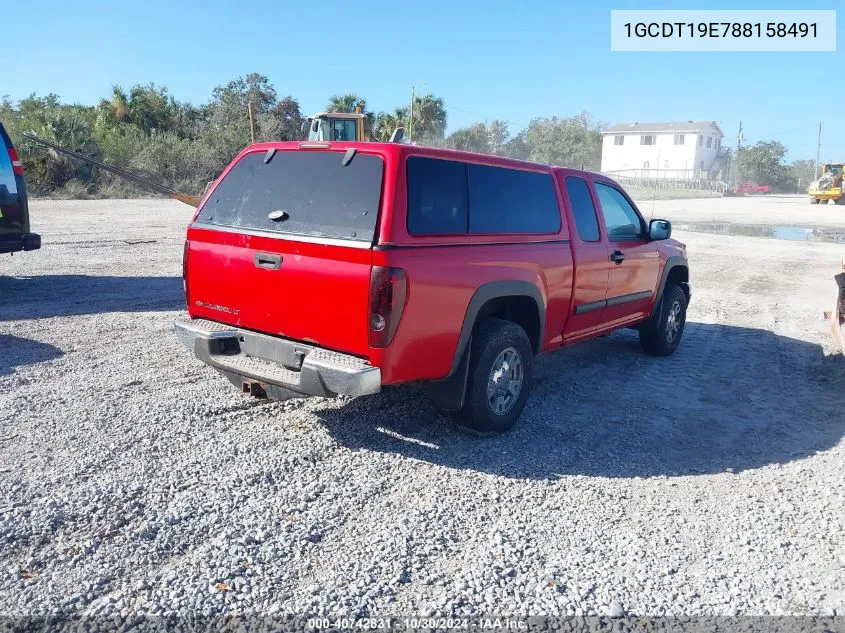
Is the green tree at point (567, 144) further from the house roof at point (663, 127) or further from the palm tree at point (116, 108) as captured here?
the palm tree at point (116, 108)

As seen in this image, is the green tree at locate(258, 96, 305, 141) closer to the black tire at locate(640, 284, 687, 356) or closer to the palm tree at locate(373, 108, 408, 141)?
the palm tree at locate(373, 108, 408, 141)

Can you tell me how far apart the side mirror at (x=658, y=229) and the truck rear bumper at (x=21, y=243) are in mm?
7546

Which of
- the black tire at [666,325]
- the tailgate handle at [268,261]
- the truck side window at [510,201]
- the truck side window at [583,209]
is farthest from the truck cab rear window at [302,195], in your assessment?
the black tire at [666,325]

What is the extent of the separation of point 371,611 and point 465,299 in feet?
6.89

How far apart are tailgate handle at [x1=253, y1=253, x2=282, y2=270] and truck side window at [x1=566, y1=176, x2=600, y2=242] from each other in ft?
8.63

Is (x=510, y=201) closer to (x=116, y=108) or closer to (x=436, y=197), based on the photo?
(x=436, y=197)

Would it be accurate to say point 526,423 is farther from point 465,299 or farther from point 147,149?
point 147,149

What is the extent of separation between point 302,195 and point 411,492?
198 cm

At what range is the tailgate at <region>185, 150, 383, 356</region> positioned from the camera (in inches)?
161

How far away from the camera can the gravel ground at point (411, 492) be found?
3139 millimetres

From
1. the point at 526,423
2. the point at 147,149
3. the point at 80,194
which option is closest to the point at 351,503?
the point at 526,423

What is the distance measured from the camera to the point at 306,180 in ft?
14.9

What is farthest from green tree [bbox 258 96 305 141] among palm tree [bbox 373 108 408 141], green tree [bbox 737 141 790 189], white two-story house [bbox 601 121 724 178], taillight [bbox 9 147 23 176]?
green tree [bbox 737 141 790 189]

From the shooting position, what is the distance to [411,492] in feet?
13.4
